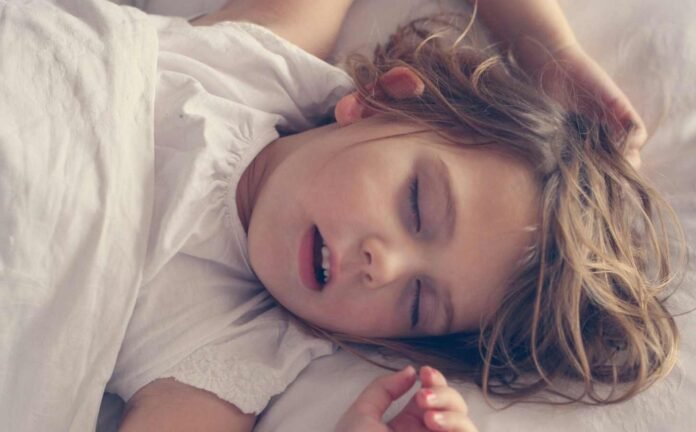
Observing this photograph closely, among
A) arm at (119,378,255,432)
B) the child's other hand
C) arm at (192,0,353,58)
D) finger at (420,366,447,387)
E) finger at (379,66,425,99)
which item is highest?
the child's other hand

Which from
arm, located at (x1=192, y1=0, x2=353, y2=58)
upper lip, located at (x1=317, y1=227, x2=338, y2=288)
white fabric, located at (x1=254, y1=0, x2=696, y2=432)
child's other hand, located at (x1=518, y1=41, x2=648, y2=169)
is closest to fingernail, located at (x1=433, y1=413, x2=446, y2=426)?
white fabric, located at (x1=254, y1=0, x2=696, y2=432)

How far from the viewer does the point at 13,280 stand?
657 mm

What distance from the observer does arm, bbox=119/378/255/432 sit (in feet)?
2.34

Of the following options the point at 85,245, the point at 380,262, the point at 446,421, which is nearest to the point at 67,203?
the point at 85,245

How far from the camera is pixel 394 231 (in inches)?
29.1

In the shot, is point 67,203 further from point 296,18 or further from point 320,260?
point 296,18

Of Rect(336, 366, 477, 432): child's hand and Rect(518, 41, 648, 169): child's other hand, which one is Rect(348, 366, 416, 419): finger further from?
Rect(518, 41, 648, 169): child's other hand

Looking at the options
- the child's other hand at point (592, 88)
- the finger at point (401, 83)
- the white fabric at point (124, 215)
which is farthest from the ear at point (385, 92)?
the child's other hand at point (592, 88)

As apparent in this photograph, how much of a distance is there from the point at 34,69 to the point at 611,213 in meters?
0.65

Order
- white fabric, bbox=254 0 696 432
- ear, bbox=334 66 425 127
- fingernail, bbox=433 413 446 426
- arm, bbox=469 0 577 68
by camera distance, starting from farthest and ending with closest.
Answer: arm, bbox=469 0 577 68 → ear, bbox=334 66 425 127 → white fabric, bbox=254 0 696 432 → fingernail, bbox=433 413 446 426

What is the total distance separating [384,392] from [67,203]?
14.2 inches

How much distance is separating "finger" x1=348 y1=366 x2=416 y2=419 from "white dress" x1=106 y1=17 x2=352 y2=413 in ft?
0.51

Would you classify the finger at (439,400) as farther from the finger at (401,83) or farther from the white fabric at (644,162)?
the finger at (401,83)

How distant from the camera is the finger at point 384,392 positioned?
0.64 meters
